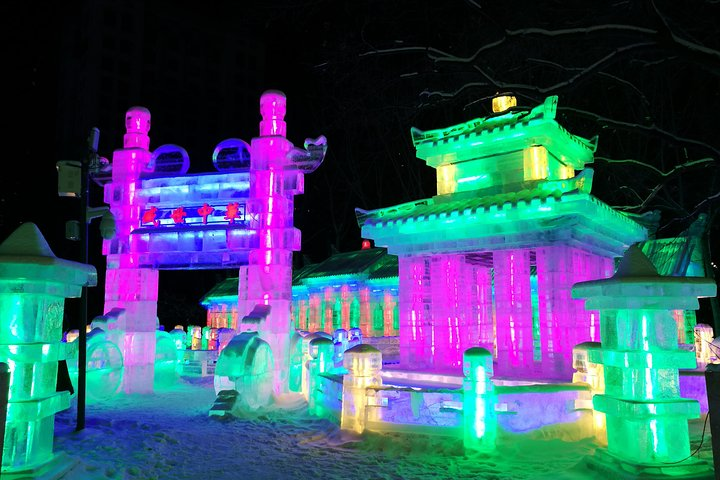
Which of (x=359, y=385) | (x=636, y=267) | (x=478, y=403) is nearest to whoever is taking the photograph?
(x=636, y=267)

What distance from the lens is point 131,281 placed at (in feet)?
44.4

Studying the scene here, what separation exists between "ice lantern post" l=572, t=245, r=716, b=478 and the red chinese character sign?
7813 mm

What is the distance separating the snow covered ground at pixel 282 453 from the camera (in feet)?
21.6

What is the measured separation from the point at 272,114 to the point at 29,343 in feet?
28.6

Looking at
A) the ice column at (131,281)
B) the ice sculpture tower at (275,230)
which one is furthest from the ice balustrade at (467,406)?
the ice column at (131,281)

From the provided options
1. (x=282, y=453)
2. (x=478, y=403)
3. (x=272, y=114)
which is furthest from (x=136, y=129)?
(x=478, y=403)

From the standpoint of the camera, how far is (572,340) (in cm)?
1037

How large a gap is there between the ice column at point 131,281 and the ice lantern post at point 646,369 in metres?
10.7

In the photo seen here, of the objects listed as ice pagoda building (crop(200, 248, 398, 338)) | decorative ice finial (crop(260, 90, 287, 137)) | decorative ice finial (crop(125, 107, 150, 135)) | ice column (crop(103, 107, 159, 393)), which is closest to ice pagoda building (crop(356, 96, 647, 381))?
decorative ice finial (crop(260, 90, 287, 137))

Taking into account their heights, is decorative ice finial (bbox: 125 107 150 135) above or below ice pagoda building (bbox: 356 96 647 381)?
above

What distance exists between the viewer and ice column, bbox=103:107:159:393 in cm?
1338

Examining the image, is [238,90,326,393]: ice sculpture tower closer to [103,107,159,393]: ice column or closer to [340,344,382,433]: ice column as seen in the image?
[103,107,159,393]: ice column

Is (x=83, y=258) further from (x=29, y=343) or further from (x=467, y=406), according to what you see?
(x=467, y=406)

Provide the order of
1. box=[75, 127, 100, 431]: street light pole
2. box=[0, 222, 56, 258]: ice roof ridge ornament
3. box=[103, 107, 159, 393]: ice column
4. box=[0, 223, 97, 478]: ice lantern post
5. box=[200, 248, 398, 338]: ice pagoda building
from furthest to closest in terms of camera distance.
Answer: box=[200, 248, 398, 338]: ice pagoda building → box=[103, 107, 159, 393]: ice column → box=[75, 127, 100, 431]: street light pole → box=[0, 222, 56, 258]: ice roof ridge ornament → box=[0, 223, 97, 478]: ice lantern post
